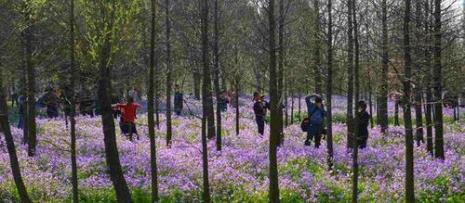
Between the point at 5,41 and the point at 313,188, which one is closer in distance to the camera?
the point at 5,41

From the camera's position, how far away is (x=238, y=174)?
13.1 meters

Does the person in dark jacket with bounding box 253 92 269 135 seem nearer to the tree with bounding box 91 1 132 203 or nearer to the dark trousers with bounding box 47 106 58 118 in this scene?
the tree with bounding box 91 1 132 203

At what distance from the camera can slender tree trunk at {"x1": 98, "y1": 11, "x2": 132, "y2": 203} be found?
10.0m

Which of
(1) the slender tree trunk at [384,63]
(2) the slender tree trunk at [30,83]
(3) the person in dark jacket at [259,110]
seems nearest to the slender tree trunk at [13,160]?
(2) the slender tree trunk at [30,83]

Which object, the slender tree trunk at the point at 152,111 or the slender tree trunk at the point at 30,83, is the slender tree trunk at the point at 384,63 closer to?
the slender tree trunk at the point at 152,111

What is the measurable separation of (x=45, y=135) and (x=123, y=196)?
413 inches

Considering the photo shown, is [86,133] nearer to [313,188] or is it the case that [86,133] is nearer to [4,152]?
[4,152]

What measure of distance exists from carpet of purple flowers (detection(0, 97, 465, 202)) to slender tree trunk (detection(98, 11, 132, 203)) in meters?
0.87

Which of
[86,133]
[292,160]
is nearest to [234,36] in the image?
[86,133]

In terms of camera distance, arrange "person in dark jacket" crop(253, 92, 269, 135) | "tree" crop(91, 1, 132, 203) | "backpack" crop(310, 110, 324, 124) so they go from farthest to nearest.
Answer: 1. "person in dark jacket" crop(253, 92, 269, 135)
2. "backpack" crop(310, 110, 324, 124)
3. "tree" crop(91, 1, 132, 203)

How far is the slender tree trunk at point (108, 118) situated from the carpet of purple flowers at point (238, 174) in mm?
869

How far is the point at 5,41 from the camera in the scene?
10305 mm

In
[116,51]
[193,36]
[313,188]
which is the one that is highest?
[193,36]

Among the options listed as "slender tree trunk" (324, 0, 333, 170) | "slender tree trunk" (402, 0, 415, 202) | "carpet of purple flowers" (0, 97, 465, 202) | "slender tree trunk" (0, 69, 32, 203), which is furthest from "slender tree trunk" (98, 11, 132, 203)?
"slender tree trunk" (324, 0, 333, 170)
